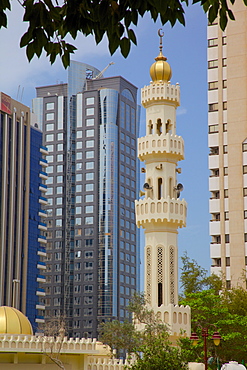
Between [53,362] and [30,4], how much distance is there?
26.7 meters

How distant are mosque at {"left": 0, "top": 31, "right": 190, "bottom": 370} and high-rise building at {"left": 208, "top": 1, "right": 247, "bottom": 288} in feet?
106

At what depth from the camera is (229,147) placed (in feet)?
213

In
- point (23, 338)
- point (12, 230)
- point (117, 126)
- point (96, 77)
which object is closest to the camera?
point (23, 338)

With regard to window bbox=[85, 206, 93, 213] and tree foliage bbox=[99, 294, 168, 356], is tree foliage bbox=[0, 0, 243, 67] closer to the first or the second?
tree foliage bbox=[99, 294, 168, 356]

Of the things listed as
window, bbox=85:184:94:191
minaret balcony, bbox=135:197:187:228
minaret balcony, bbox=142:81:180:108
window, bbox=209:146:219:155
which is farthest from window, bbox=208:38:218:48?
window, bbox=85:184:94:191

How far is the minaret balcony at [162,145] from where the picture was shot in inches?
1205

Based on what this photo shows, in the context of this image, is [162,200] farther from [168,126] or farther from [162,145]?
[168,126]

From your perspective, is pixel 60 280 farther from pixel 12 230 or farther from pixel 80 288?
pixel 12 230

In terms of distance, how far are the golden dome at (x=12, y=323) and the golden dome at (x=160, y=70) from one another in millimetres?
13312

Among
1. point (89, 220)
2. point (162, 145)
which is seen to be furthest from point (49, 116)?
point (162, 145)

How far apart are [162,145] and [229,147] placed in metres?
35.5

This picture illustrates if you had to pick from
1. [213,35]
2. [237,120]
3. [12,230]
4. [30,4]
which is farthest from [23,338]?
[12,230]

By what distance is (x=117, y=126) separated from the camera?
4835 inches

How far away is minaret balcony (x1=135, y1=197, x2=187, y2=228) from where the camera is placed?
2969cm
